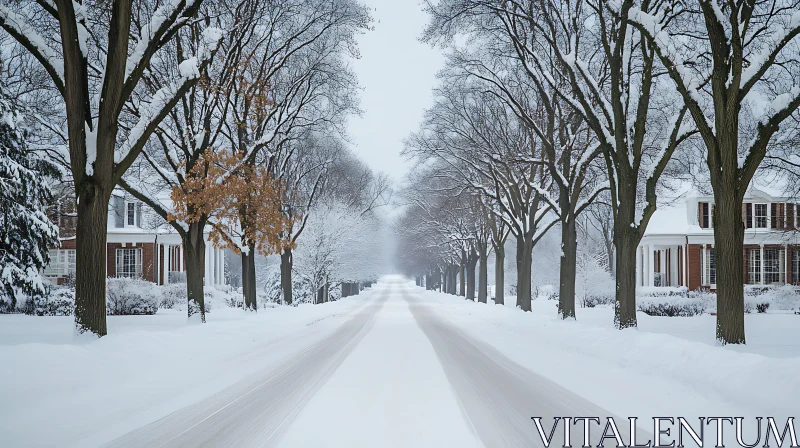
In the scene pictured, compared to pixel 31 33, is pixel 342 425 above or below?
below

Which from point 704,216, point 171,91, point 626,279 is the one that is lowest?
point 626,279

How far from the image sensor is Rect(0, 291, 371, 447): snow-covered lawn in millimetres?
6949

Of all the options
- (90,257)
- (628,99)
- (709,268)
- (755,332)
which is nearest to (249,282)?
(90,257)

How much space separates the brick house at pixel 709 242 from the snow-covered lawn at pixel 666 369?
25.5 metres

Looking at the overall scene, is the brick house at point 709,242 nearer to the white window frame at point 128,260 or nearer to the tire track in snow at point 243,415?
the white window frame at point 128,260

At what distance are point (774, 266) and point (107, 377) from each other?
41636mm

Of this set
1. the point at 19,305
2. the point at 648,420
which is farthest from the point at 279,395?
the point at 19,305

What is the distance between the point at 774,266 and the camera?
4103 cm

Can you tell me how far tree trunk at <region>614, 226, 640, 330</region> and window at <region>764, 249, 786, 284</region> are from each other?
95.8ft

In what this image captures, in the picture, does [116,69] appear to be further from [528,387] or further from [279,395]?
[528,387]

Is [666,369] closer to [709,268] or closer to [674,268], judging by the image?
[709,268]

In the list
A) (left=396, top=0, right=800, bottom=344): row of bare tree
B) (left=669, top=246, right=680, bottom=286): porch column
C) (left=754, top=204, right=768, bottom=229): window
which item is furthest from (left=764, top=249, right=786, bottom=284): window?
(left=396, top=0, right=800, bottom=344): row of bare tree

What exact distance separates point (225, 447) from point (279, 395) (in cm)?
290

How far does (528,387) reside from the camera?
956 centimetres
